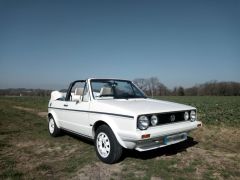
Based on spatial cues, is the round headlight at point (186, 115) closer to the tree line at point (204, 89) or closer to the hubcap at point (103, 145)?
the hubcap at point (103, 145)

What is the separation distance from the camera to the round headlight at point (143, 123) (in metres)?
3.82

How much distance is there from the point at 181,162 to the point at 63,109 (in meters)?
3.47

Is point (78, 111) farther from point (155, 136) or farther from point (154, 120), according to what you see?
point (155, 136)

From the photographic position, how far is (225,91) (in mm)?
77438

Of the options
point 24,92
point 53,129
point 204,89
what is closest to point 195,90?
point 204,89

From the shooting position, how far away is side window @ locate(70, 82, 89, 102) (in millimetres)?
5266

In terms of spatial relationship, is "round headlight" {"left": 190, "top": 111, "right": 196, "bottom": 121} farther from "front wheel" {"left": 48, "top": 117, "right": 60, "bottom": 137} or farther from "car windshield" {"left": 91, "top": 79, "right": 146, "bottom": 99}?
"front wheel" {"left": 48, "top": 117, "right": 60, "bottom": 137}

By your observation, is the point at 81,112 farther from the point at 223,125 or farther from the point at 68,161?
the point at 223,125

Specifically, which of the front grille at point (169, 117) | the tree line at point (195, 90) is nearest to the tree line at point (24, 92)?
the tree line at point (195, 90)

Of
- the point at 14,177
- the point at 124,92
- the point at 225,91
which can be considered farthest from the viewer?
the point at 225,91

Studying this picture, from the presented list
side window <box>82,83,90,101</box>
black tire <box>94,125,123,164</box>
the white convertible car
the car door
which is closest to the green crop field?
black tire <box>94,125,123,164</box>

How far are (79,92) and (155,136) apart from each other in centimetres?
286

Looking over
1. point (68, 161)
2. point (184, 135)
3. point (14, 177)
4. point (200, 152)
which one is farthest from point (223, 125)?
point (14, 177)

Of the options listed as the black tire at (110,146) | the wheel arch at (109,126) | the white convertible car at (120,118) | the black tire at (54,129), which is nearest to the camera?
the white convertible car at (120,118)
